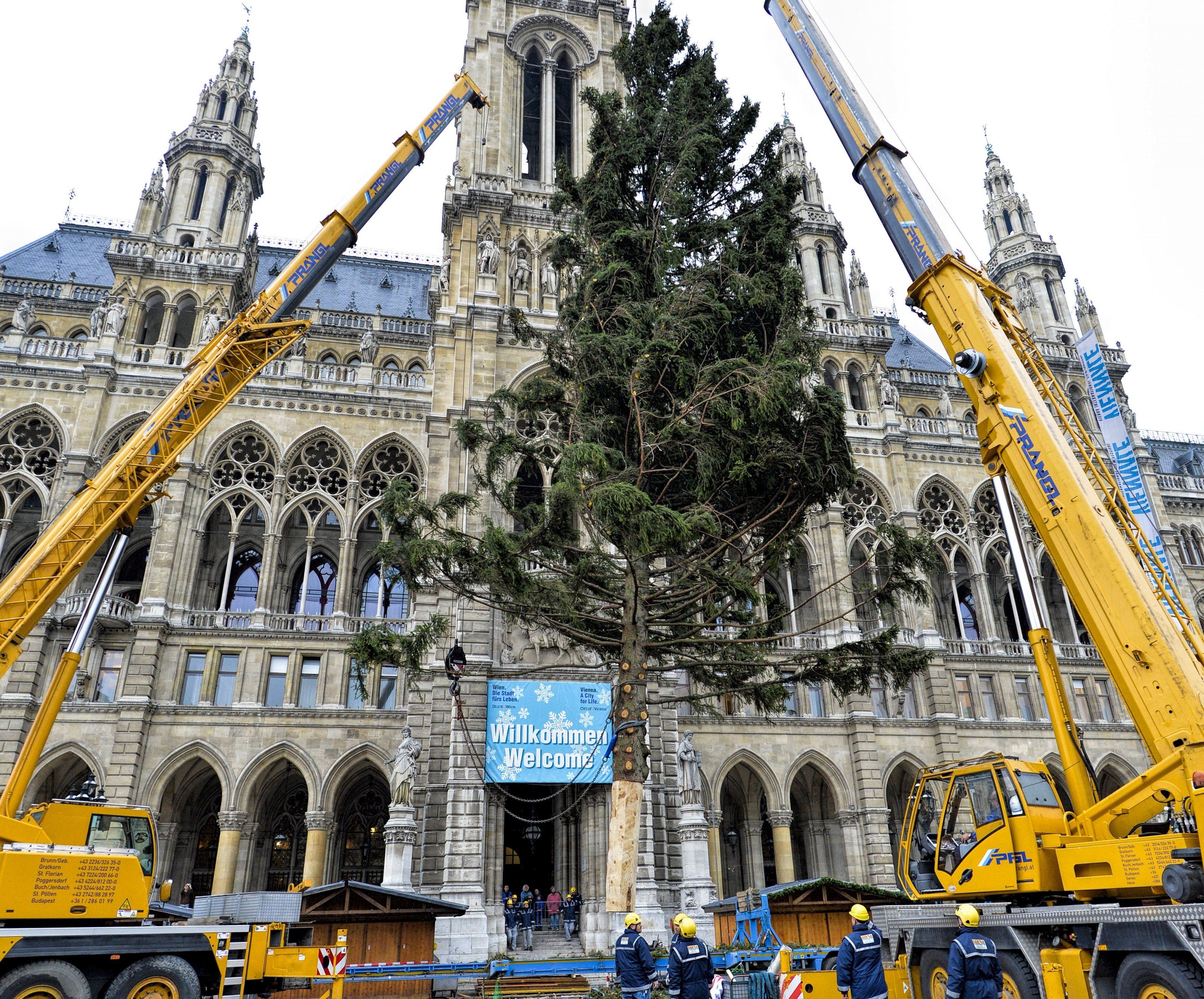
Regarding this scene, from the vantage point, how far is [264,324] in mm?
15812

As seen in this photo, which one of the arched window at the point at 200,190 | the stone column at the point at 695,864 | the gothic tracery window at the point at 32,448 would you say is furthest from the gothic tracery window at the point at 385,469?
the stone column at the point at 695,864

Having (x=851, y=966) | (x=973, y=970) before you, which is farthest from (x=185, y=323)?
(x=973, y=970)

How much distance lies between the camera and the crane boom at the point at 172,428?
1182 cm

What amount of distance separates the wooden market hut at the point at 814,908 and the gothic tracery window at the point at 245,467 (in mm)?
22131

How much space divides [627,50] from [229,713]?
22462 millimetres

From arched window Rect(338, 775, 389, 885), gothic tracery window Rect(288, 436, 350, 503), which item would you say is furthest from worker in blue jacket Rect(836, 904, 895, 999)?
gothic tracery window Rect(288, 436, 350, 503)

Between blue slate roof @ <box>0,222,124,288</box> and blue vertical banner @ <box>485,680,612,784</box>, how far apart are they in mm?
29737

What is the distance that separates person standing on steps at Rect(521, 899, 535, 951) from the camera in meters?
21.8

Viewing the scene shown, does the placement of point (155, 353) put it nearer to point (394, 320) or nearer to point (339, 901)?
point (394, 320)

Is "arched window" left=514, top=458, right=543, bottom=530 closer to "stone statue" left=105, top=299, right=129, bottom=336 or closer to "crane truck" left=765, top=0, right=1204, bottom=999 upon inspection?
"crane truck" left=765, top=0, right=1204, bottom=999

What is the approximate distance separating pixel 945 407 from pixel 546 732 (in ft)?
85.3

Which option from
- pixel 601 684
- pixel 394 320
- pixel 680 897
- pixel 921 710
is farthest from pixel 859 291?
pixel 680 897

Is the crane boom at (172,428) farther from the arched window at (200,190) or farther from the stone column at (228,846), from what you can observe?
the arched window at (200,190)

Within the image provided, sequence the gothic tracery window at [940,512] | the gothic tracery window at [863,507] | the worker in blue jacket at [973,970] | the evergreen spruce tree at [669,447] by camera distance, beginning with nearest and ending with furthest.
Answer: the worker in blue jacket at [973,970] < the evergreen spruce tree at [669,447] < the gothic tracery window at [863,507] < the gothic tracery window at [940,512]
